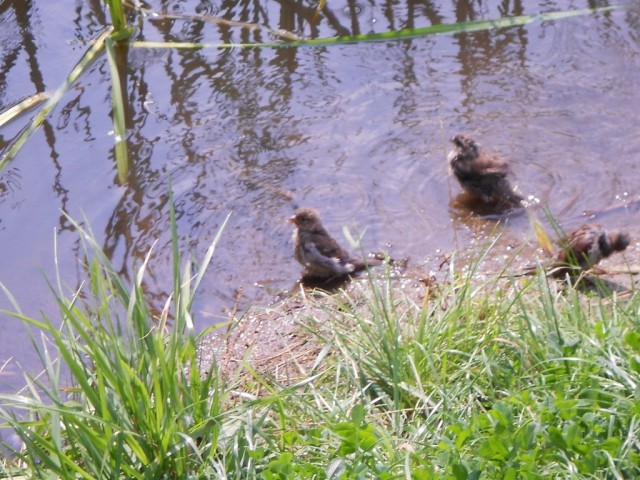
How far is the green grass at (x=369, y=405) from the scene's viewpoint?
3.06 m

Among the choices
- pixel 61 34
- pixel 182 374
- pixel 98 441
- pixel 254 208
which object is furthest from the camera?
pixel 61 34

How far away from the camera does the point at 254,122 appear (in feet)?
22.6

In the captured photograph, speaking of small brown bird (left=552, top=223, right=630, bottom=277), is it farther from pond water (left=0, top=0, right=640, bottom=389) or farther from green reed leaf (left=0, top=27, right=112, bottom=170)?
green reed leaf (left=0, top=27, right=112, bottom=170)

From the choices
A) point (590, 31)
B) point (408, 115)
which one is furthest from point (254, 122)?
point (590, 31)

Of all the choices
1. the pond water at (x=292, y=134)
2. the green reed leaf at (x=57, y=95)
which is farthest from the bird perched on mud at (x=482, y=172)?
the green reed leaf at (x=57, y=95)

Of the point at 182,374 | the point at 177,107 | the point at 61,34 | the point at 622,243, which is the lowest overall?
the point at 622,243

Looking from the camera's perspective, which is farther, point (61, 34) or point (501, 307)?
point (61, 34)

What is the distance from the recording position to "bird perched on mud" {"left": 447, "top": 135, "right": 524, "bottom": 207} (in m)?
5.93

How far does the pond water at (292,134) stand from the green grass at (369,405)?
1.64m

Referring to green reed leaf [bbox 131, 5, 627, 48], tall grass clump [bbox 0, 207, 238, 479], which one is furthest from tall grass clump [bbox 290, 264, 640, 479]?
green reed leaf [bbox 131, 5, 627, 48]

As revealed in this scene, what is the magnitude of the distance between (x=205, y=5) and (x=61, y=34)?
1.20 metres

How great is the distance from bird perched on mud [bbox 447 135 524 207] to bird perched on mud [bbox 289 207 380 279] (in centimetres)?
85

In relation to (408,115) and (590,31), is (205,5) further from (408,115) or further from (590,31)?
(590,31)

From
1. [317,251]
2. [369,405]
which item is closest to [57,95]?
[317,251]
